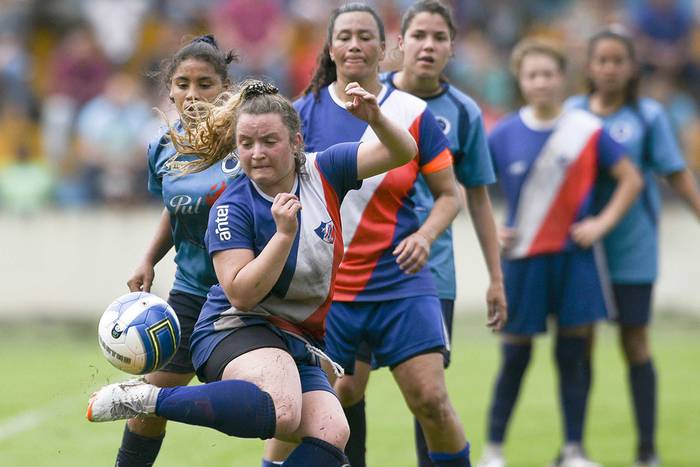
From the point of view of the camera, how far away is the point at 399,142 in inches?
183

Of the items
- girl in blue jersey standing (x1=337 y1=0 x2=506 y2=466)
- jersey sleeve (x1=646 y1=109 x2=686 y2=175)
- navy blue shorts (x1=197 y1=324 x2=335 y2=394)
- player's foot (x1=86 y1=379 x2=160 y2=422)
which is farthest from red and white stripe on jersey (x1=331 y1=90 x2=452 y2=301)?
jersey sleeve (x1=646 y1=109 x2=686 y2=175)

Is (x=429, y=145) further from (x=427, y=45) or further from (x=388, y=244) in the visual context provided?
(x=427, y=45)

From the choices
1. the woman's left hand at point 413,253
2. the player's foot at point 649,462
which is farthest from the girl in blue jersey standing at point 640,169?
the woman's left hand at point 413,253

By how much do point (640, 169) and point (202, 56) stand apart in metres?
3.20

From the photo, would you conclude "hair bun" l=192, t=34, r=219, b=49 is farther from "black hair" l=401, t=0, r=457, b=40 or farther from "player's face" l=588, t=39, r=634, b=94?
"player's face" l=588, t=39, r=634, b=94

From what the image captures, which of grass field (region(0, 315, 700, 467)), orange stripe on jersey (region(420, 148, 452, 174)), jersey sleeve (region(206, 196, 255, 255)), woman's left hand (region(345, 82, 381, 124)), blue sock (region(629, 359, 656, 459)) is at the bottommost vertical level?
grass field (region(0, 315, 700, 467))

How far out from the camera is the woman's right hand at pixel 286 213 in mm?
4344

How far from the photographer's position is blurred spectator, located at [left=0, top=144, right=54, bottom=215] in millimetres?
12828

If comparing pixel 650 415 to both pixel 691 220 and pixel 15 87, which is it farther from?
pixel 15 87

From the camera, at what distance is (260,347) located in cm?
455

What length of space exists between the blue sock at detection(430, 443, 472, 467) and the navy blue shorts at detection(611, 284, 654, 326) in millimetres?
2230

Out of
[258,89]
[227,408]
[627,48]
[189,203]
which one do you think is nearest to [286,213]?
[258,89]

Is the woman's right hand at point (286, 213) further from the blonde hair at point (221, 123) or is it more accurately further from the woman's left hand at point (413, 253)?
the woman's left hand at point (413, 253)

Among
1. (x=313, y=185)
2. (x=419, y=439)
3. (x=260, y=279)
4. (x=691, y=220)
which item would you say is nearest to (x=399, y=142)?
(x=313, y=185)
